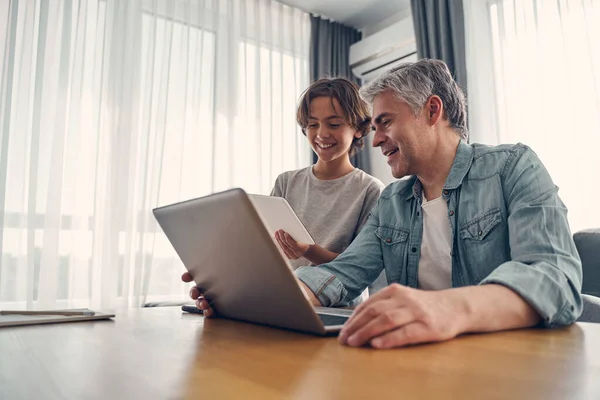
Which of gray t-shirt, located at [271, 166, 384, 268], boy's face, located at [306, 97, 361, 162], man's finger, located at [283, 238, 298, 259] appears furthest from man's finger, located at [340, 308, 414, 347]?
boy's face, located at [306, 97, 361, 162]

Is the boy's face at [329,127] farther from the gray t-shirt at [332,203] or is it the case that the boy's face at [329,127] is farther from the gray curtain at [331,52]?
the gray curtain at [331,52]

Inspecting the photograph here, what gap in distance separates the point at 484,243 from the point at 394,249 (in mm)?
240

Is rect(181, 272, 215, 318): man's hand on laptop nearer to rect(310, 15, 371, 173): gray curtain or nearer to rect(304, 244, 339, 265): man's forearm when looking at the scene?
rect(304, 244, 339, 265): man's forearm

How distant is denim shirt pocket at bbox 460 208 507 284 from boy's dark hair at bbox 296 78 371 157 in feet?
2.51

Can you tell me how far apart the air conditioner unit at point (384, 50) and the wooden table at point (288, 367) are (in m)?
2.94

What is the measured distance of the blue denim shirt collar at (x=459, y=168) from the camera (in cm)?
118

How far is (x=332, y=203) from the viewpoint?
1.78 m

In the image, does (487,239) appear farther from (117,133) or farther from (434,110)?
(117,133)

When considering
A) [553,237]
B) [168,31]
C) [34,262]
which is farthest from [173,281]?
[553,237]

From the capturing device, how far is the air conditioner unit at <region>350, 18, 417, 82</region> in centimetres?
333

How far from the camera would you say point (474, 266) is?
1115 millimetres

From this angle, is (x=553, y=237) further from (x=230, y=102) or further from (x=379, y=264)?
(x=230, y=102)

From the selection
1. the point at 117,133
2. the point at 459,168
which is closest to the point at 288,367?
the point at 459,168

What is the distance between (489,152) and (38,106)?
7.51 ft
